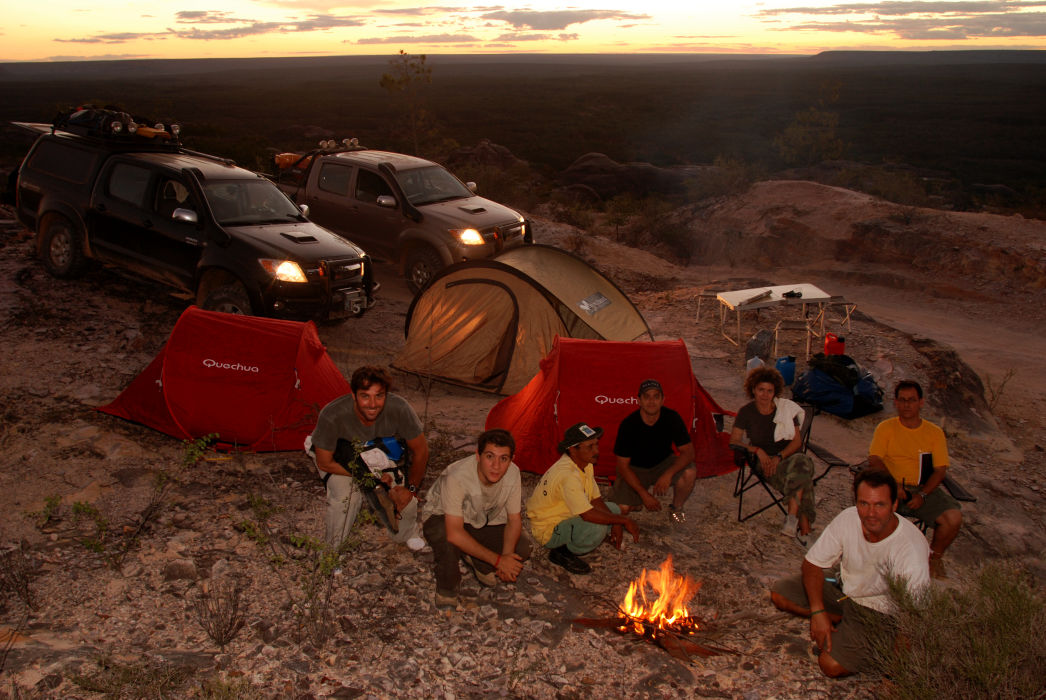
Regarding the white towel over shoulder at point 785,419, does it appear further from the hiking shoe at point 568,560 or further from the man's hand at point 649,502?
the hiking shoe at point 568,560

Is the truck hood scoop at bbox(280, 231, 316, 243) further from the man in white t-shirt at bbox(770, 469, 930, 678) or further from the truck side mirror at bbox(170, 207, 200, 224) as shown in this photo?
the man in white t-shirt at bbox(770, 469, 930, 678)

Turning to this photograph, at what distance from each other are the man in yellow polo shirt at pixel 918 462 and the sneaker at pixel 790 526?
70 centimetres

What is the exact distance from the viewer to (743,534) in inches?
228

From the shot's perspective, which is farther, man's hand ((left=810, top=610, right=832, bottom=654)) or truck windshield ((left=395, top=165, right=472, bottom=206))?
truck windshield ((left=395, top=165, right=472, bottom=206))

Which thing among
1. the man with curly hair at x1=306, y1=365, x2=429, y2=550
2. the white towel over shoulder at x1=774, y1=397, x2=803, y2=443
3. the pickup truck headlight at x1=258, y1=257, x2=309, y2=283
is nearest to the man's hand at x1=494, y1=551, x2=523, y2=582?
the man with curly hair at x1=306, y1=365, x2=429, y2=550

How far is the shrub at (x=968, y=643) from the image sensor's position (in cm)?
338

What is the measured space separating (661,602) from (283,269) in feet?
19.5

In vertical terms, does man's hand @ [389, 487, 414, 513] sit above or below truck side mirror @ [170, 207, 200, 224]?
below

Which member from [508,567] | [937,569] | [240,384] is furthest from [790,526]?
[240,384]

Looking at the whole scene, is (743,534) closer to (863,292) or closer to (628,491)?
(628,491)

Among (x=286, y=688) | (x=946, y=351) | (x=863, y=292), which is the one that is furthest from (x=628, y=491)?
(x=863, y=292)

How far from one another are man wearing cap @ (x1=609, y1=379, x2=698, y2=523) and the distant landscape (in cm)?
1750

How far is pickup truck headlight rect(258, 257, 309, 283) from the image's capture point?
28.0 ft

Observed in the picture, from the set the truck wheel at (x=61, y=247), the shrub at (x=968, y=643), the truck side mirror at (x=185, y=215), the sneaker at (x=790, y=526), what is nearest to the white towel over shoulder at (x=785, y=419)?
the sneaker at (x=790, y=526)
